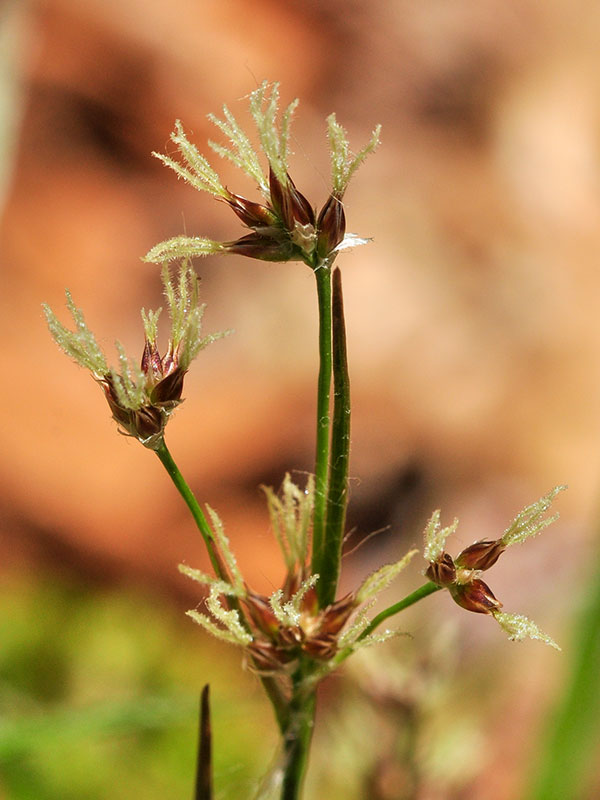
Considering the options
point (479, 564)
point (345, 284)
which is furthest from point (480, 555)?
point (345, 284)

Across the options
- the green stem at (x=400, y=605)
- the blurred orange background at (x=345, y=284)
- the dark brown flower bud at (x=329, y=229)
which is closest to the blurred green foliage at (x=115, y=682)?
the blurred orange background at (x=345, y=284)

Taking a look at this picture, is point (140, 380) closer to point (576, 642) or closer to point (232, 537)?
point (576, 642)

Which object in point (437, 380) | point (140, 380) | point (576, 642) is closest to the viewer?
point (140, 380)

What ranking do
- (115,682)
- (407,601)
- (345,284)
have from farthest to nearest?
(345,284) < (115,682) < (407,601)

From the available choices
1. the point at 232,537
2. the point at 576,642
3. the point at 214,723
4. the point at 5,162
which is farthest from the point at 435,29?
the point at 576,642

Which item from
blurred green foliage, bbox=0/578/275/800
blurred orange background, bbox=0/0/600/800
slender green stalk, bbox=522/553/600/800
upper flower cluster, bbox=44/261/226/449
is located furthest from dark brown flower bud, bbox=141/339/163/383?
blurred orange background, bbox=0/0/600/800

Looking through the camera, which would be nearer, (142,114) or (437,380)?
(437,380)

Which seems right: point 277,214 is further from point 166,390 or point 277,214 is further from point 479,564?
point 479,564
